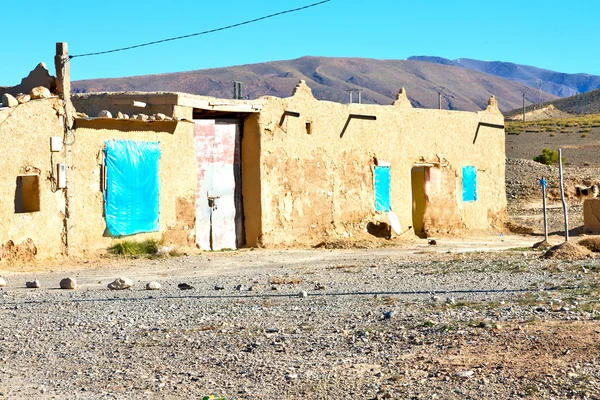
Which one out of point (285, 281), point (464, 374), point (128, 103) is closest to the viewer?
point (464, 374)

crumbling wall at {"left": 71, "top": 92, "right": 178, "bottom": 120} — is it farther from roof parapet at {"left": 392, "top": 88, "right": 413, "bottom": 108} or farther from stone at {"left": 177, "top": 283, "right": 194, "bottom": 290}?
roof parapet at {"left": 392, "top": 88, "right": 413, "bottom": 108}

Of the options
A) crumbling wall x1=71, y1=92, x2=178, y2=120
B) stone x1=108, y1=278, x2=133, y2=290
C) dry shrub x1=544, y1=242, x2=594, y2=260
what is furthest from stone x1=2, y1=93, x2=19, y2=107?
dry shrub x1=544, y1=242, x2=594, y2=260

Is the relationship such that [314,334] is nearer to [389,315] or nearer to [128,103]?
[389,315]

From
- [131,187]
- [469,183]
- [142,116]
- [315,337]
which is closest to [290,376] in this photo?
[315,337]

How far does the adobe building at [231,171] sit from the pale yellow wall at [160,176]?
0.02m

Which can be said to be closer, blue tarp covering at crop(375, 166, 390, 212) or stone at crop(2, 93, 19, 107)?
stone at crop(2, 93, 19, 107)

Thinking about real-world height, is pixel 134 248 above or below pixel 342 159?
below

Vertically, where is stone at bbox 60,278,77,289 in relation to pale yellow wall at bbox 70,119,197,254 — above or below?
below

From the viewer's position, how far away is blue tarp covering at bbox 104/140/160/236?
56.7 feet

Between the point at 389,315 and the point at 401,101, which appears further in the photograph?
the point at 401,101

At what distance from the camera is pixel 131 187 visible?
57.8 ft

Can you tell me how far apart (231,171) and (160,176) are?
2310mm

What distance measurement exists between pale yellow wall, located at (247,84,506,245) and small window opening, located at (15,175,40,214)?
5.28 meters

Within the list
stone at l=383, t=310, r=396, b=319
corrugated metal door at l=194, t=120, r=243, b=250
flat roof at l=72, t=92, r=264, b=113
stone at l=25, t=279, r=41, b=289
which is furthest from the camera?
corrugated metal door at l=194, t=120, r=243, b=250
